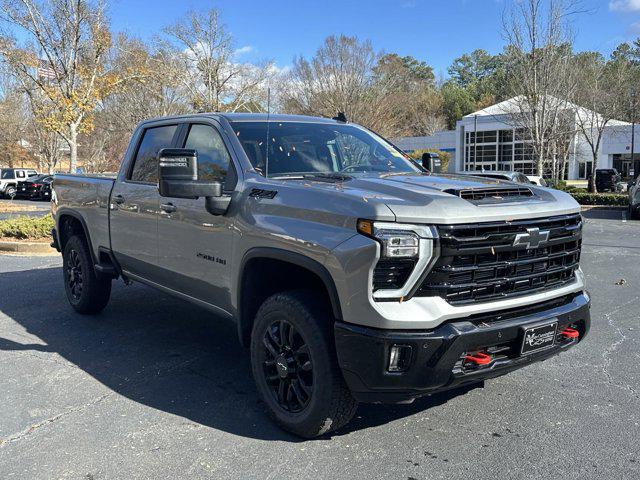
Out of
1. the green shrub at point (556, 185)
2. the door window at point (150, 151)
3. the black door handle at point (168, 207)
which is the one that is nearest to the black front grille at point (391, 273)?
the black door handle at point (168, 207)

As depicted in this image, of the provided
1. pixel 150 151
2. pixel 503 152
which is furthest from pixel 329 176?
pixel 503 152

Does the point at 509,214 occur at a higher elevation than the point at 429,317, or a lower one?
higher

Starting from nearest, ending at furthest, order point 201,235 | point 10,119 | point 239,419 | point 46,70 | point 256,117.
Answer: point 239,419, point 201,235, point 256,117, point 46,70, point 10,119

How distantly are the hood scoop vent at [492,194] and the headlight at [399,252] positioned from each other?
0.44 m

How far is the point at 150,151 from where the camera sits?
5.18m

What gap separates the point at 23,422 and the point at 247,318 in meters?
1.59

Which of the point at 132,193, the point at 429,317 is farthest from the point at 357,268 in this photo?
the point at 132,193

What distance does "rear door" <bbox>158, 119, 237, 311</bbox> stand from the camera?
3.97 m

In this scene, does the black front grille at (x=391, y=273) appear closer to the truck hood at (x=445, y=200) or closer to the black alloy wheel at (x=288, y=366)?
the truck hood at (x=445, y=200)

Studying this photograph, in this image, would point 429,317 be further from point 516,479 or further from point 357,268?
point 516,479

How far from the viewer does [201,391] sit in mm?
4234

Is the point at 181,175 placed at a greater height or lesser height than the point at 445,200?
greater

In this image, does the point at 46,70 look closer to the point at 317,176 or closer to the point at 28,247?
the point at 28,247

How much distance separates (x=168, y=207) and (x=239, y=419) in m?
1.72
